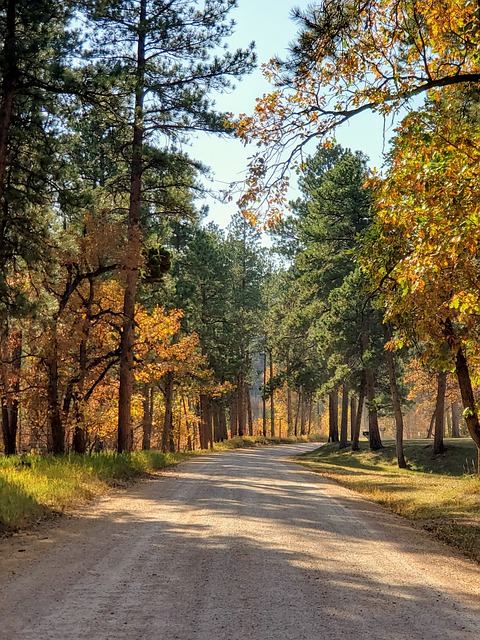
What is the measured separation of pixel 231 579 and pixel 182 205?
50.0 feet

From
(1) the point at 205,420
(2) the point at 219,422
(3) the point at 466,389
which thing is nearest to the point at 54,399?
(3) the point at 466,389

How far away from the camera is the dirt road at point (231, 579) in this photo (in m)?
4.09

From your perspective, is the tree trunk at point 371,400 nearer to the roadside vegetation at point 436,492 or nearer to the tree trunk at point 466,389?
the roadside vegetation at point 436,492

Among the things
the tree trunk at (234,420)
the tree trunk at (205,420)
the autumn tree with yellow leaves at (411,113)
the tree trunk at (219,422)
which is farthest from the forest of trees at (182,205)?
the tree trunk at (234,420)

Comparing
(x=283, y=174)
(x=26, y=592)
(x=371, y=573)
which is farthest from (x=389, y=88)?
(x=26, y=592)

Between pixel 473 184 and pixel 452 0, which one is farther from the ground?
pixel 452 0

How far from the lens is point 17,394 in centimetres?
1825

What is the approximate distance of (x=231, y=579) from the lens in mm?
5242

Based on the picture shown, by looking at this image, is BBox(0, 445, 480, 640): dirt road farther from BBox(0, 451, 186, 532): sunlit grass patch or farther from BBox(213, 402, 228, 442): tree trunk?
BBox(213, 402, 228, 442): tree trunk

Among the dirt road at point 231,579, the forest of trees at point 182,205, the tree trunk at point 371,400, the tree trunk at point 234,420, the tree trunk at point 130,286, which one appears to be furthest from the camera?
the tree trunk at point 234,420

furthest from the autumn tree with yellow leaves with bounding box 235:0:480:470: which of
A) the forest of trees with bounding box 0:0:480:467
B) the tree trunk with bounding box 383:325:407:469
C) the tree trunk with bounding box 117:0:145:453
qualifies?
the tree trunk with bounding box 383:325:407:469

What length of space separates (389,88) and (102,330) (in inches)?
621

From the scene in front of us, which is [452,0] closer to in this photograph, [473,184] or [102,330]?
[473,184]

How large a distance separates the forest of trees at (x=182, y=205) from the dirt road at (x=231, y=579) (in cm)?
302
